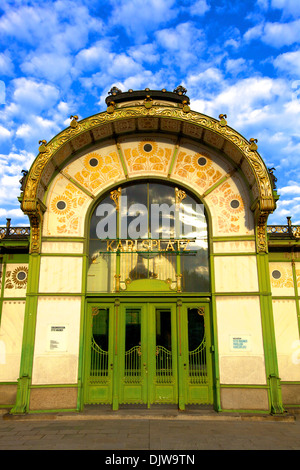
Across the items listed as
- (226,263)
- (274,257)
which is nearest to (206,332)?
(226,263)

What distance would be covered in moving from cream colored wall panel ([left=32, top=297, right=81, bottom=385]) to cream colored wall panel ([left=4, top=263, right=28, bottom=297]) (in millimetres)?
1099

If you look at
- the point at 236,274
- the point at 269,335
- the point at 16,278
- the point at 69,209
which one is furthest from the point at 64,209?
the point at 269,335

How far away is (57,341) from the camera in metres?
9.83

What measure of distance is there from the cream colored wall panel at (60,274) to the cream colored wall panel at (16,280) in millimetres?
944

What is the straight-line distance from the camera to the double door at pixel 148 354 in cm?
974

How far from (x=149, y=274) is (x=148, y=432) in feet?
13.6

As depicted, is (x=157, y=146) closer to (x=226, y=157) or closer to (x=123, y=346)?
(x=226, y=157)

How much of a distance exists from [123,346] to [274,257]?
519 cm

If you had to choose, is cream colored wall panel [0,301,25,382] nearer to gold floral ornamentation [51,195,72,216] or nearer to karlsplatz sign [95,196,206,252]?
gold floral ornamentation [51,195,72,216]

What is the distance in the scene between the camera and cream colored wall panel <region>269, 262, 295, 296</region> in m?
10.8

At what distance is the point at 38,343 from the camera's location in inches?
385

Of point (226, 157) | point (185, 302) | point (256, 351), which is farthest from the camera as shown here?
point (226, 157)

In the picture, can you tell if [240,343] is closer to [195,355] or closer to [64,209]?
[195,355]

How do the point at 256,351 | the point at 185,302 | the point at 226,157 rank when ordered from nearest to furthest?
the point at 256,351 → the point at 185,302 → the point at 226,157
